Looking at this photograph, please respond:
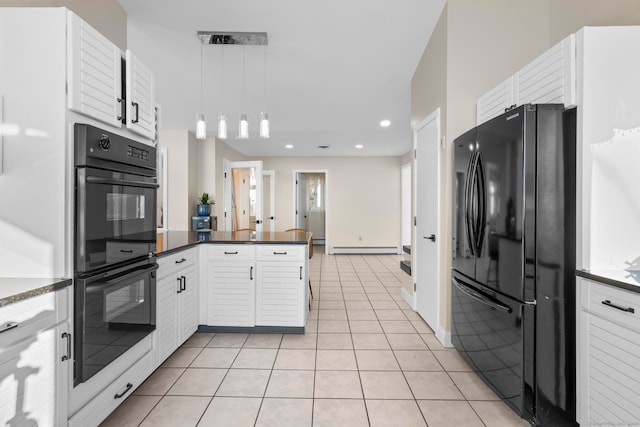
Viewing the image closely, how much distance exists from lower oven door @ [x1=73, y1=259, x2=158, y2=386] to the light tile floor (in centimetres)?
47

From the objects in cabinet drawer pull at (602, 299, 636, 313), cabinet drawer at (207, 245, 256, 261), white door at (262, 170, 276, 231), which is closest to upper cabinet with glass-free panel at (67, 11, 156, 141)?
cabinet drawer at (207, 245, 256, 261)

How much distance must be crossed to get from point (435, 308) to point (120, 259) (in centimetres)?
246

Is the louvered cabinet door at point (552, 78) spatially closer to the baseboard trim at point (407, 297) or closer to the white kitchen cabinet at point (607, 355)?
the white kitchen cabinet at point (607, 355)

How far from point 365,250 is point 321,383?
6183mm

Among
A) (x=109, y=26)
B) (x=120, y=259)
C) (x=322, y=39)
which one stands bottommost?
(x=120, y=259)

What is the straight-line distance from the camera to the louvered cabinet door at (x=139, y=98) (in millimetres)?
1730

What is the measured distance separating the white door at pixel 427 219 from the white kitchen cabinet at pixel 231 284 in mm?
1621

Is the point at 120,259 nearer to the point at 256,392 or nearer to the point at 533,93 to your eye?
the point at 256,392

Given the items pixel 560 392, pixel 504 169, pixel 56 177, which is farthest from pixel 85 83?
pixel 560 392

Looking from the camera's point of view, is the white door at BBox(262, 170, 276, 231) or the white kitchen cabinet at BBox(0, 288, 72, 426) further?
the white door at BBox(262, 170, 276, 231)

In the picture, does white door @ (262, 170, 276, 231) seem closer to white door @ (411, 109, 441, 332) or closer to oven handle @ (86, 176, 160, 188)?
white door @ (411, 109, 441, 332)

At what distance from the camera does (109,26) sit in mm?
2256

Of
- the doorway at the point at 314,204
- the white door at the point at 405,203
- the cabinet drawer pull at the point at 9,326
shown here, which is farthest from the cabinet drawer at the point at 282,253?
the doorway at the point at 314,204

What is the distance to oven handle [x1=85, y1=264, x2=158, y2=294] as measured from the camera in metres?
1.41
